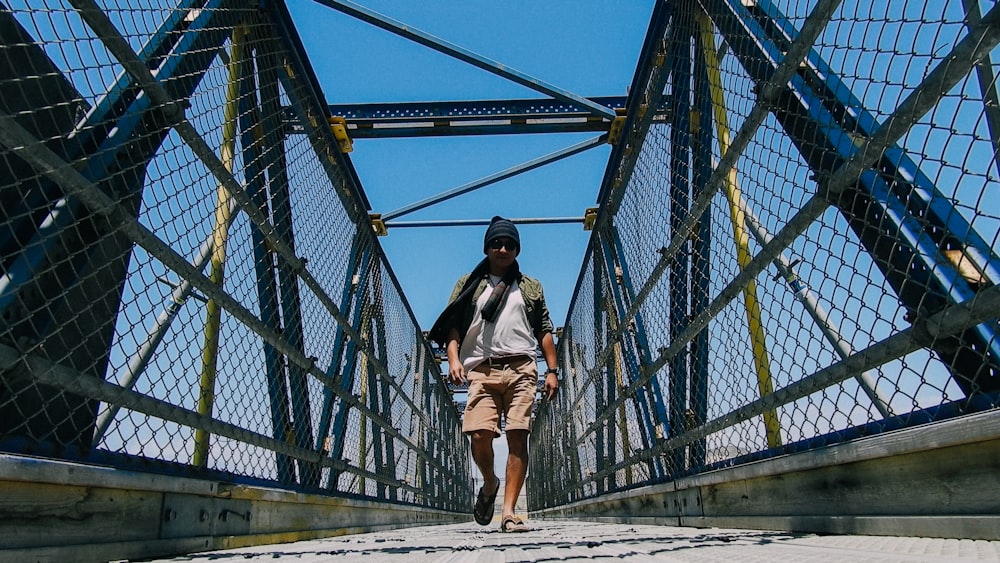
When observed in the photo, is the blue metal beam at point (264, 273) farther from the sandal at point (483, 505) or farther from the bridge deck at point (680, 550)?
the sandal at point (483, 505)

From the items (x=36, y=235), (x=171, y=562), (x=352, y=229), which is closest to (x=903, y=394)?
(x=171, y=562)

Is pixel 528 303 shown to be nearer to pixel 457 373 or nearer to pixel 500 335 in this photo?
pixel 500 335

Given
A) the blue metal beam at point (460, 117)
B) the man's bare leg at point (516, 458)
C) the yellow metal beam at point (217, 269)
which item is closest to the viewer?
the yellow metal beam at point (217, 269)

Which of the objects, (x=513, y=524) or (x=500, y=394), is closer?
(x=513, y=524)

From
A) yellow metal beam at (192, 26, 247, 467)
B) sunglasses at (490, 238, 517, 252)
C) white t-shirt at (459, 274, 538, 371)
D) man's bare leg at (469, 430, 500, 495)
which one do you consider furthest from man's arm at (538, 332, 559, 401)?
yellow metal beam at (192, 26, 247, 467)

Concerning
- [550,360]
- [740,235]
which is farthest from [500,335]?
[740,235]

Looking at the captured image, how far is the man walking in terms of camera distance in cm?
333

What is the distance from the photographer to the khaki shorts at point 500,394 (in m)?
3.32

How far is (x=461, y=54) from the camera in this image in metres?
5.05

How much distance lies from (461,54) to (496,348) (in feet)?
9.41

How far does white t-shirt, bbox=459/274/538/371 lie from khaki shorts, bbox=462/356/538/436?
0.21 ft

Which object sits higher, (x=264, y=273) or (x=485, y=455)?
(x=264, y=273)

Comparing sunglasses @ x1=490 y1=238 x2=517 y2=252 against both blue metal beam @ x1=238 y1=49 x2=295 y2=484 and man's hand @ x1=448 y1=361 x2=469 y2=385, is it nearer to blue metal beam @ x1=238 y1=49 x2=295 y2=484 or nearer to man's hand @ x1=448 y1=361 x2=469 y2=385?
man's hand @ x1=448 y1=361 x2=469 y2=385

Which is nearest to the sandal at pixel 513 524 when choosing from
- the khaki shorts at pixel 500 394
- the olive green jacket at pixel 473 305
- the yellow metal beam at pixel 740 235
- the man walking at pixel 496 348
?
the man walking at pixel 496 348
